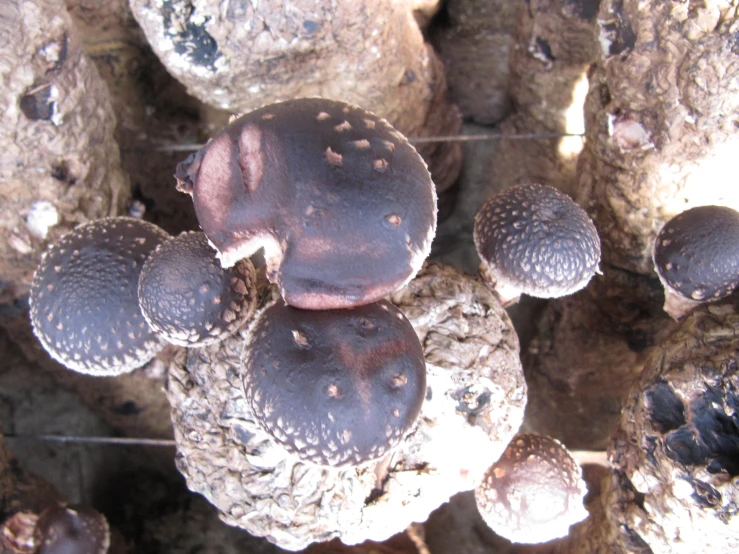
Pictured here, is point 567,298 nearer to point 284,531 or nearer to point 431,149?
point 431,149

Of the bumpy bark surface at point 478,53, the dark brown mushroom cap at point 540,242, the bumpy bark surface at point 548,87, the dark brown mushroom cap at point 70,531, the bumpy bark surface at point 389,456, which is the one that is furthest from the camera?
the bumpy bark surface at point 478,53

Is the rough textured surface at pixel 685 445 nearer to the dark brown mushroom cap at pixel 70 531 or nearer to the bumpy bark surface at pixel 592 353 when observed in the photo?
the bumpy bark surface at pixel 592 353

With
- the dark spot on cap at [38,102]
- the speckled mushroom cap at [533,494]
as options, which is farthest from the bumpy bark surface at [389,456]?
the dark spot on cap at [38,102]

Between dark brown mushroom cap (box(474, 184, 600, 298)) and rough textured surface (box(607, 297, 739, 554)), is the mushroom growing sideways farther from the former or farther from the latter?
dark brown mushroom cap (box(474, 184, 600, 298))

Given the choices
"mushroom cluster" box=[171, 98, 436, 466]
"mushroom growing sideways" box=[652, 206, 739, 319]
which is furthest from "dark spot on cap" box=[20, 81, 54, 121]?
"mushroom growing sideways" box=[652, 206, 739, 319]

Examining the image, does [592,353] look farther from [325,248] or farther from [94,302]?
[94,302]

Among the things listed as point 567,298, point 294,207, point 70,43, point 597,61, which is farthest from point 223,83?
point 567,298

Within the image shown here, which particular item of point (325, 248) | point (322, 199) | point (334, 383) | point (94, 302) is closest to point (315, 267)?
point (325, 248)
